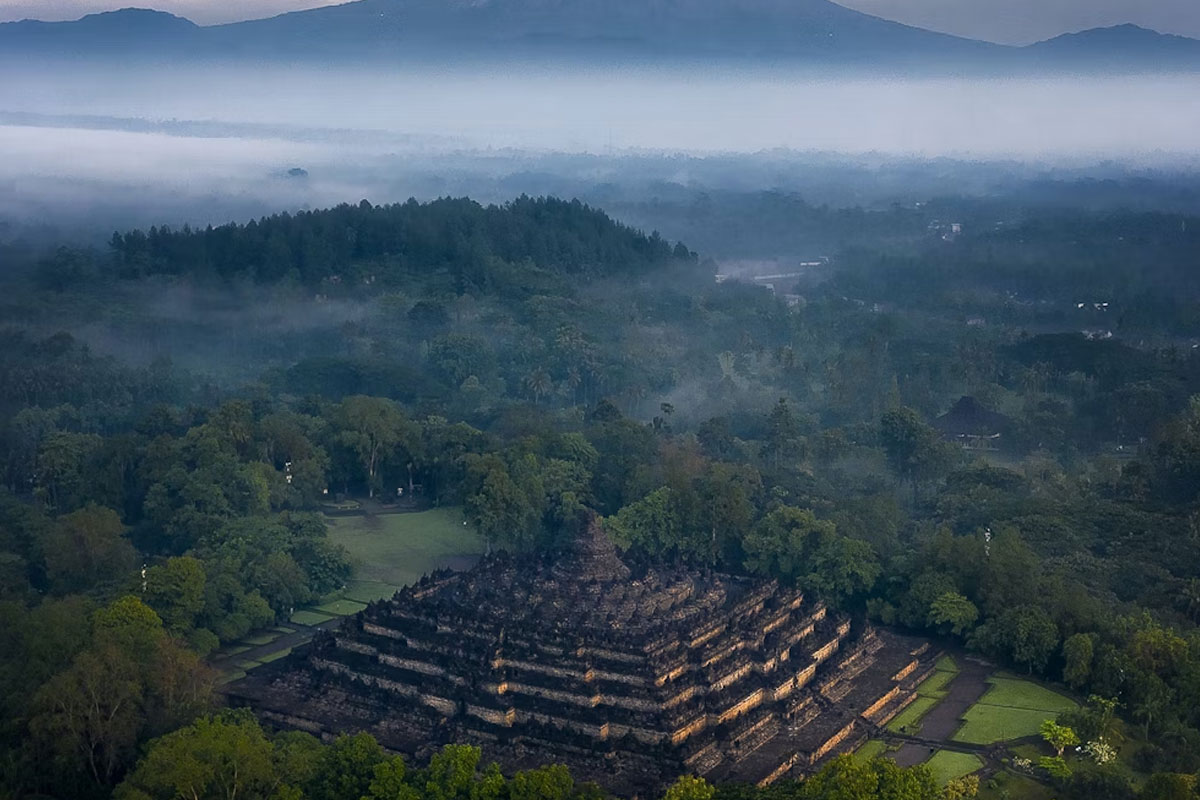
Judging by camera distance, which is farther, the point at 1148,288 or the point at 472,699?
the point at 1148,288

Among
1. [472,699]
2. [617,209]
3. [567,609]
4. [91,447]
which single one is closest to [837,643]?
[567,609]

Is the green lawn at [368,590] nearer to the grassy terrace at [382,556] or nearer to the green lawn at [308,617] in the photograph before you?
the grassy terrace at [382,556]

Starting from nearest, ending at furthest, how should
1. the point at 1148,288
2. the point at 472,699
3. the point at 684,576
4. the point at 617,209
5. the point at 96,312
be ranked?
the point at 472,699 < the point at 684,576 < the point at 96,312 < the point at 1148,288 < the point at 617,209

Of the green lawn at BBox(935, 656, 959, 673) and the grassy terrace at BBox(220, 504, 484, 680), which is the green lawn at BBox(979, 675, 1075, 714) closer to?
the green lawn at BBox(935, 656, 959, 673)

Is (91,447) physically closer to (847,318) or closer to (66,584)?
(66,584)

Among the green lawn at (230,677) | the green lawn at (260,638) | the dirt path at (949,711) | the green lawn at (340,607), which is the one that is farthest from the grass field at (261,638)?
the dirt path at (949,711)

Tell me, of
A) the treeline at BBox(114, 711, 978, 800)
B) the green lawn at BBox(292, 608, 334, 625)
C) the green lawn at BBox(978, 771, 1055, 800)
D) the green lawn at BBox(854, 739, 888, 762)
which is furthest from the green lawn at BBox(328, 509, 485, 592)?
the green lawn at BBox(978, 771, 1055, 800)

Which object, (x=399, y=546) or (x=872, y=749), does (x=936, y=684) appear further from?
(x=399, y=546)

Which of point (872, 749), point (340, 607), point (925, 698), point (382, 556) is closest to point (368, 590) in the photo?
point (340, 607)
